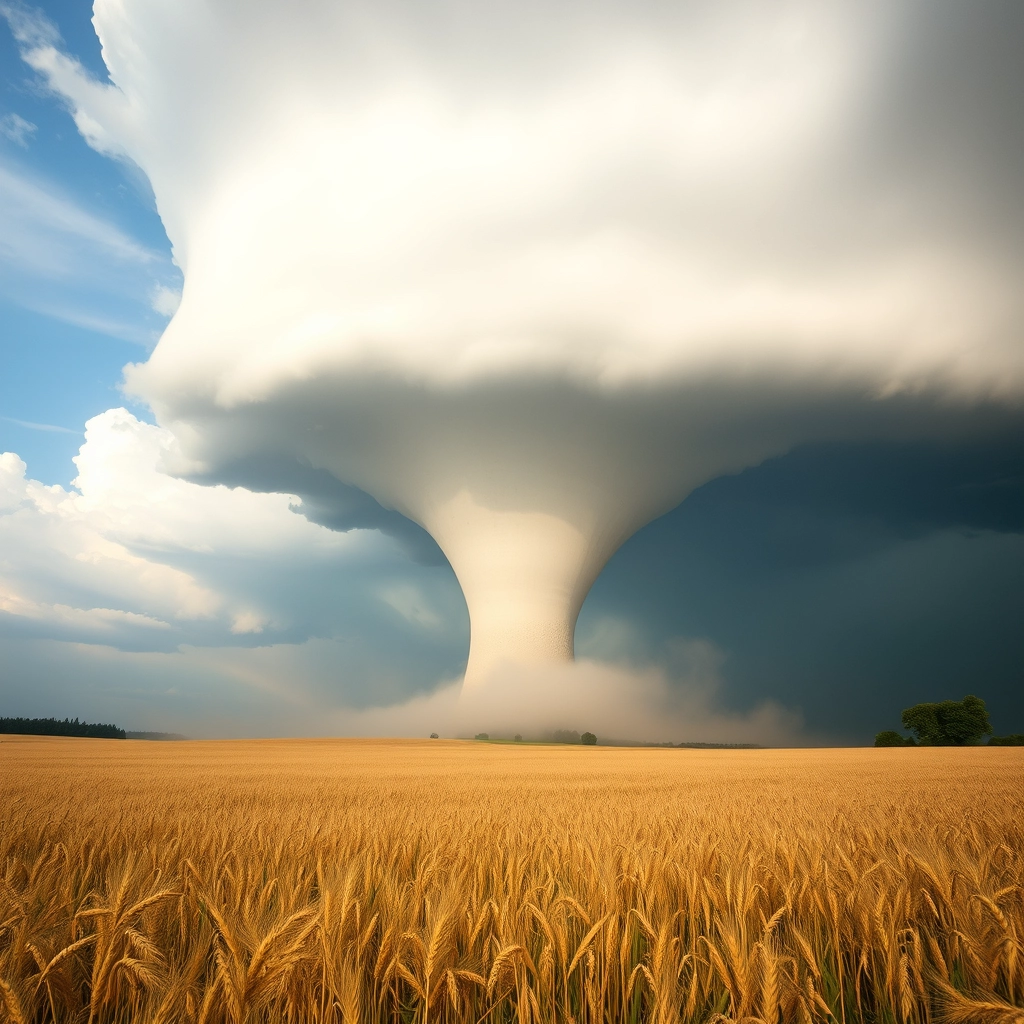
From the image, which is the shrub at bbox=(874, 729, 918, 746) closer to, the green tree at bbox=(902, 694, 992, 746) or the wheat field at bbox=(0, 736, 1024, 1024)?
the green tree at bbox=(902, 694, 992, 746)

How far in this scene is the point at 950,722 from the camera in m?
67.9

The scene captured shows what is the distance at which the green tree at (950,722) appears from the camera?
66500 mm

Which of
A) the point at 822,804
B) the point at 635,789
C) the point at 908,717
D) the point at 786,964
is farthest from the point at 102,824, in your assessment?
the point at 908,717

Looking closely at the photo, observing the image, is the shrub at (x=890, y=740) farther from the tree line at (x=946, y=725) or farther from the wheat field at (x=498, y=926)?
the wheat field at (x=498, y=926)

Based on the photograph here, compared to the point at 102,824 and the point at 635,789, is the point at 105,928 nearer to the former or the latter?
the point at 102,824

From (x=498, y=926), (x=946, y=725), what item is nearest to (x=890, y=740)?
(x=946, y=725)

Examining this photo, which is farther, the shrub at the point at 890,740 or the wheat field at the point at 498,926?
the shrub at the point at 890,740

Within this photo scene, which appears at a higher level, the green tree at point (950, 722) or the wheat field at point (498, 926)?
→ the green tree at point (950, 722)

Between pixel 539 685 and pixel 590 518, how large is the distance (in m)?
17.2

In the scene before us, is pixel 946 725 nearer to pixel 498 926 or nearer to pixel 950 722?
pixel 950 722

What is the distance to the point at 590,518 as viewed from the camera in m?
69.4

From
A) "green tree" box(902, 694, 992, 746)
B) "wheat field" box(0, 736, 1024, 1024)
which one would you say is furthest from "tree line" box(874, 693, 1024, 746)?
"wheat field" box(0, 736, 1024, 1024)

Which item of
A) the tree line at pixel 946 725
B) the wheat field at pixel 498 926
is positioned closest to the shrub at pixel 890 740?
the tree line at pixel 946 725

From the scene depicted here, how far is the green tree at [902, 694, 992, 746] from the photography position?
218 ft
